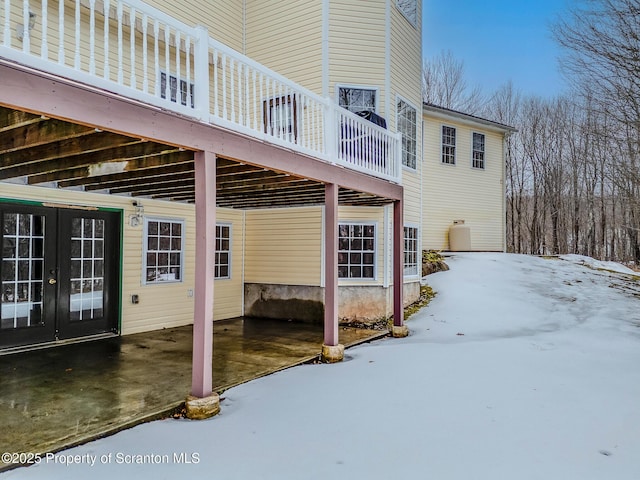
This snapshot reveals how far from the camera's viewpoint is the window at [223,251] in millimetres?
9852

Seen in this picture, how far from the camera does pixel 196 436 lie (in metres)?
3.72

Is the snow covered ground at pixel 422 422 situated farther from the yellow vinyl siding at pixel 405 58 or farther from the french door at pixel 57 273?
the yellow vinyl siding at pixel 405 58

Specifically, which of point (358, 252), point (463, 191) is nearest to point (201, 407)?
point (358, 252)

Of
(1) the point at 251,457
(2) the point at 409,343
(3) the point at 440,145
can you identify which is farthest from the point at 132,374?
(3) the point at 440,145

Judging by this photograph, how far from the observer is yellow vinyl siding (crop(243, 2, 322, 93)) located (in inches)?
372

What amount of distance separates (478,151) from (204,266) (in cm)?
1369

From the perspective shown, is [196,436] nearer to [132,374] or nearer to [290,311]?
[132,374]

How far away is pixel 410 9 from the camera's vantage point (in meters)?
10.6

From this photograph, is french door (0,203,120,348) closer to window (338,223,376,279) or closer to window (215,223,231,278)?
window (215,223,231,278)

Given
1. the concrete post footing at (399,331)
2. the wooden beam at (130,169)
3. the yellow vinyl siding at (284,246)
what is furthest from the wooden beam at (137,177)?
the concrete post footing at (399,331)

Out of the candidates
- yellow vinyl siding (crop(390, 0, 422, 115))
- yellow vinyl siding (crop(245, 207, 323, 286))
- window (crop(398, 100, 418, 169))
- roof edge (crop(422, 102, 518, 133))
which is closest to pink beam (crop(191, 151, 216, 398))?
yellow vinyl siding (crop(245, 207, 323, 286))

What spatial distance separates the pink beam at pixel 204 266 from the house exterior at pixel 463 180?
11021 millimetres

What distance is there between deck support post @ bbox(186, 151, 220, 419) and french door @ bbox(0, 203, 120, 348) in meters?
3.95

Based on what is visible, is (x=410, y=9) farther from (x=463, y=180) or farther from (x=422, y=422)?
(x=422, y=422)
